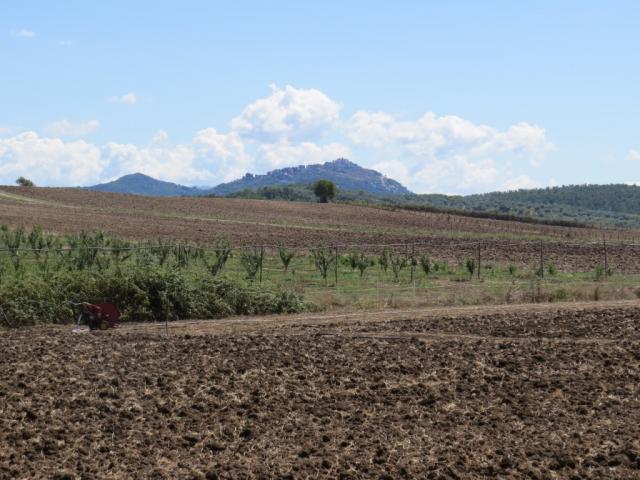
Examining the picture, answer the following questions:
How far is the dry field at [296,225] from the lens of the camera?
55.1 m

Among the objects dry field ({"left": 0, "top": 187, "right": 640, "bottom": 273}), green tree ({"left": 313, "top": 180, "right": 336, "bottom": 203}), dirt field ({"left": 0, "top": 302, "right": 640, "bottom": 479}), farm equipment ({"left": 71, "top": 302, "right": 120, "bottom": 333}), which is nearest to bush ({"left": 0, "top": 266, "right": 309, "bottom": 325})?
farm equipment ({"left": 71, "top": 302, "right": 120, "bottom": 333})

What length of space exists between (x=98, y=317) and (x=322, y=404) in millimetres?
9811

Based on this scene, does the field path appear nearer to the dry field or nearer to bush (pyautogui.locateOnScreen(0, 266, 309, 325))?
bush (pyautogui.locateOnScreen(0, 266, 309, 325))

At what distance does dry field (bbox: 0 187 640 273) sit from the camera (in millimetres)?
55094

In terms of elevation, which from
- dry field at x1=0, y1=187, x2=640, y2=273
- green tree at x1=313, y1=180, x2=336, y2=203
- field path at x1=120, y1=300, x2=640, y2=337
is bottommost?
field path at x1=120, y1=300, x2=640, y2=337

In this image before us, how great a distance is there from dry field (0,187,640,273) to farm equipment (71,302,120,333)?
17.8m

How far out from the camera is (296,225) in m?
78.6

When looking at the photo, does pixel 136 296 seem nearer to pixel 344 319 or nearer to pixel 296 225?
pixel 344 319

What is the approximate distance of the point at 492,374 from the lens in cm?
1725

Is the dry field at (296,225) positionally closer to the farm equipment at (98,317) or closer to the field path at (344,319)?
the field path at (344,319)

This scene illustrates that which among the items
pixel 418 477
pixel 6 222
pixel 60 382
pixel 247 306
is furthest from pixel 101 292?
pixel 6 222

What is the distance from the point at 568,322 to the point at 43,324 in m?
13.7

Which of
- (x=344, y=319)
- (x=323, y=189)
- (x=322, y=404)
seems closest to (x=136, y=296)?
(x=344, y=319)

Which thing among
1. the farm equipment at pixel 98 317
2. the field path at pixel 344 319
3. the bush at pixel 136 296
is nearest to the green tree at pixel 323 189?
the field path at pixel 344 319
